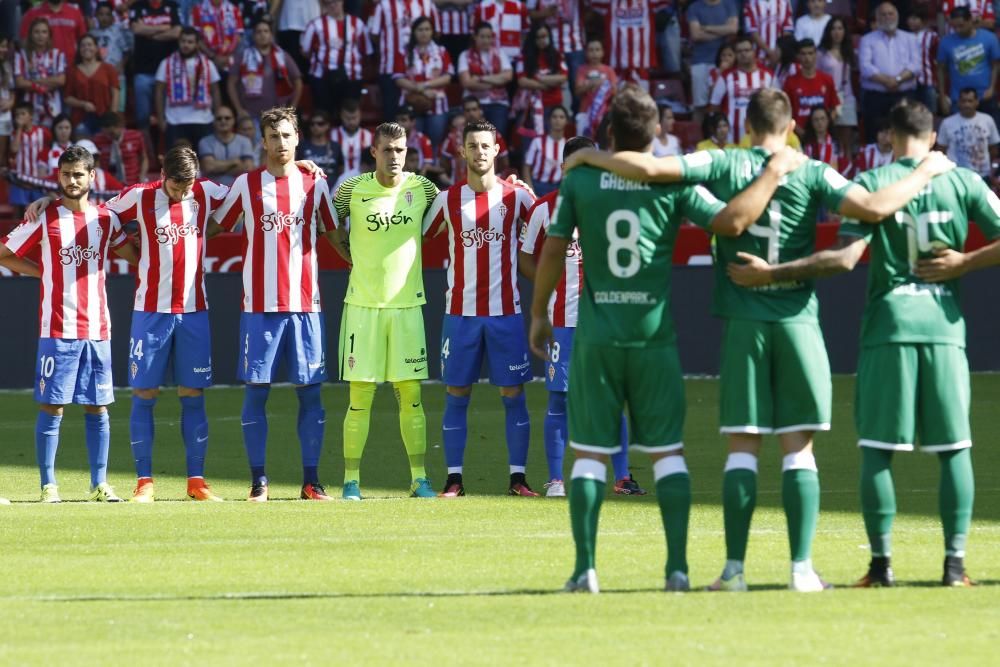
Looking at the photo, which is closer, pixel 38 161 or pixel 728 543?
pixel 728 543

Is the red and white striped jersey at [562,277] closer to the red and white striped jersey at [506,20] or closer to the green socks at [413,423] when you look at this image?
the green socks at [413,423]

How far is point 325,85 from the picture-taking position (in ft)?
69.9

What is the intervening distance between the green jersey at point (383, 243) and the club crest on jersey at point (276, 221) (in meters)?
0.37

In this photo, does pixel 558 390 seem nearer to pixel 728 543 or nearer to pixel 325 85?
pixel 728 543

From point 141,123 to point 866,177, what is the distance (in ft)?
A: 50.2

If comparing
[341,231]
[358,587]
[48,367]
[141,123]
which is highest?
[141,123]

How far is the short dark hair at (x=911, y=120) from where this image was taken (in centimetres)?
721

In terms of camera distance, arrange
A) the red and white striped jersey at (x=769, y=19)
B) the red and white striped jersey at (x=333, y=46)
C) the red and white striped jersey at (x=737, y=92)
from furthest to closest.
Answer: the red and white striped jersey at (x=769, y=19) < the red and white striped jersey at (x=333, y=46) < the red and white striped jersey at (x=737, y=92)

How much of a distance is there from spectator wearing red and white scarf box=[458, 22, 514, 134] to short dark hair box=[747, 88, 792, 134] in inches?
561

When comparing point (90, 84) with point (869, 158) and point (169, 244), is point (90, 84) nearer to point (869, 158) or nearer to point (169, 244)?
point (869, 158)

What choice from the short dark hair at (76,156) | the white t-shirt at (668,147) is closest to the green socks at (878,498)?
the short dark hair at (76,156)

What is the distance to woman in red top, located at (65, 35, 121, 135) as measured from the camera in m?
20.5

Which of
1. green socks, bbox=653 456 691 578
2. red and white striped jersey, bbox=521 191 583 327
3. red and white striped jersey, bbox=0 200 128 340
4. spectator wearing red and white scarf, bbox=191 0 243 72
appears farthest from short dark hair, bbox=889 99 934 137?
spectator wearing red and white scarf, bbox=191 0 243 72

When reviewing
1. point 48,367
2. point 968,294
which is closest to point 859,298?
point 968,294
